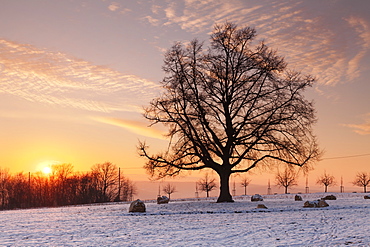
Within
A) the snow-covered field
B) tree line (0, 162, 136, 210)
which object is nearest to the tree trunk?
the snow-covered field

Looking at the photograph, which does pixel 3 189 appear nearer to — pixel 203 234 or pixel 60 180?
pixel 60 180

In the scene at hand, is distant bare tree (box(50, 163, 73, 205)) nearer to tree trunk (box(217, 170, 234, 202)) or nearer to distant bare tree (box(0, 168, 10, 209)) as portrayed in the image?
distant bare tree (box(0, 168, 10, 209))

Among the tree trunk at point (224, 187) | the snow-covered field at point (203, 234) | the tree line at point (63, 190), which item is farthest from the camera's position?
the tree line at point (63, 190)

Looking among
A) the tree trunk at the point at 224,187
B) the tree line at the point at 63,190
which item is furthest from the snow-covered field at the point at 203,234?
the tree line at the point at 63,190

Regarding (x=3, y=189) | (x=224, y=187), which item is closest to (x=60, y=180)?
(x=3, y=189)

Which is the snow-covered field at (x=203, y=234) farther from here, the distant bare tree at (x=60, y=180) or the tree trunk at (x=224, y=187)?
the distant bare tree at (x=60, y=180)

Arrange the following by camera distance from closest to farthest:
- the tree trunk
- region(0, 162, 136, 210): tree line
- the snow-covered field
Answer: the snow-covered field, the tree trunk, region(0, 162, 136, 210): tree line

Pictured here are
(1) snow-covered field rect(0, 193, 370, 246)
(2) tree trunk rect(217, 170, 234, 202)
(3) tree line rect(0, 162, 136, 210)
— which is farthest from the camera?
(3) tree line rect(0, 162, 136, 210)

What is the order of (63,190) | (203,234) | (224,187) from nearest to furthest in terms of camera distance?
(203,234) < (224,187) < (63,190)

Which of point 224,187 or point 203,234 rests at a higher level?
point 224,187

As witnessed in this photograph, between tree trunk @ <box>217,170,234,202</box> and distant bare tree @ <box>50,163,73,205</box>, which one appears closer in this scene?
tree trunk @ <box>217,170,234,202</box>

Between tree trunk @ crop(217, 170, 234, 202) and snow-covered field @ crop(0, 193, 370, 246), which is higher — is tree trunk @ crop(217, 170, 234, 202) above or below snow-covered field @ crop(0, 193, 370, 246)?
above

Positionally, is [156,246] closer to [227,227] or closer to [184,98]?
[227,227]

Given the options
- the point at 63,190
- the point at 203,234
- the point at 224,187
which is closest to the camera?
the point at 203,234
